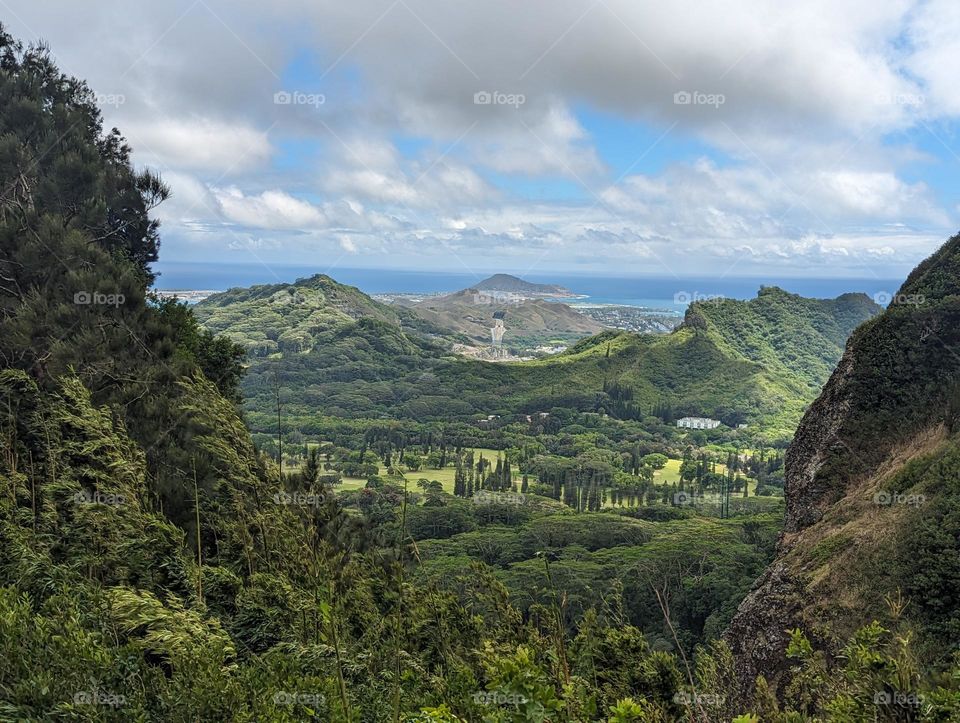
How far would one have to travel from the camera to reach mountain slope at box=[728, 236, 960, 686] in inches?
538

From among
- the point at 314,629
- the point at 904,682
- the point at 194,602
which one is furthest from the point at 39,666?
the point at 904,682

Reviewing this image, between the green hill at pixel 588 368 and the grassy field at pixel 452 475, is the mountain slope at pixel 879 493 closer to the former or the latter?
the grassy field at pixel 452 475

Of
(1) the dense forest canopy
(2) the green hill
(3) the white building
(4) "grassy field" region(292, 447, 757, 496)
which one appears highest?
(1) the dense forest canopy

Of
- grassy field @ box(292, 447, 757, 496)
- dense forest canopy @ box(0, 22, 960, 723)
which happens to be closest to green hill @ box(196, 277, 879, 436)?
grassy field @ box(292, 447, 757, 496)

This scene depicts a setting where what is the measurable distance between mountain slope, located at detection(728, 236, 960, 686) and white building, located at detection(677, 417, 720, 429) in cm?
11287

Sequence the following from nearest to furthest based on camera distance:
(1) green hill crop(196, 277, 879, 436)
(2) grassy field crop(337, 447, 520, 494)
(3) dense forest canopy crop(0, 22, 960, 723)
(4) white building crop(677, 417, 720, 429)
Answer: (3) dense forest canopy crop(0, 22, 960, 723) → (2) grassy field crop(337, 447, 520, 494) → (4) white building crop(677, 417, 720, 429) → (1) green hill crop(196, 277, 879, 436)

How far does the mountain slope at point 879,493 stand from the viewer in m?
13.7

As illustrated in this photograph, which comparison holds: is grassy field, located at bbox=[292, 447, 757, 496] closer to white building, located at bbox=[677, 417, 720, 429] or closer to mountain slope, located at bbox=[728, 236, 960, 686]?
white building, located at bbox=[677, 417, 720, 429]

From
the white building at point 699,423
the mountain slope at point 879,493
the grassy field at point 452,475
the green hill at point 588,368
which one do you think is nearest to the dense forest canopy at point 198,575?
the mountain slope at point 879,493

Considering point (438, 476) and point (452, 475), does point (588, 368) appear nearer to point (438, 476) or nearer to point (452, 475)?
point (452, 475)

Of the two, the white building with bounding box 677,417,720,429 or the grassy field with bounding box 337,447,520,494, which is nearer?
the grassy field with bounding box 337,447,520,494

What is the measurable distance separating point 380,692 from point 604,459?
110304 mm

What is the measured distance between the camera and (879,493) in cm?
1736

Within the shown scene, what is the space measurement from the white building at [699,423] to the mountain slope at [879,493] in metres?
113
